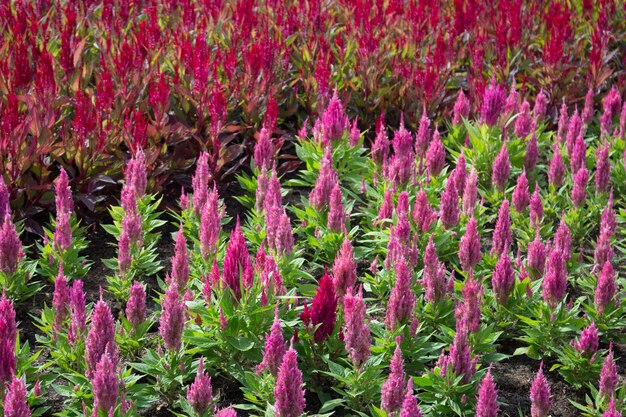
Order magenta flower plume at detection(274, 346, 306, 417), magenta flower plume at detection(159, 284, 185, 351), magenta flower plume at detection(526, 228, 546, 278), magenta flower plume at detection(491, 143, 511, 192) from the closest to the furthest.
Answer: magenta flower plume at detection(274, 346, 306, 417) → magenta flower plume at detection(159, 284, 185, 351) → magenta flower plume at detection(526, 228, 546, 278) → magenta flower plume at detection(491, 143, 511, 192)

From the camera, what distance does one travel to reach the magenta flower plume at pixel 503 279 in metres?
4.26

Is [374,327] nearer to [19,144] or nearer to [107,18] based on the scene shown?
[19,144]

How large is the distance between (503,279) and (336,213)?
0.93m

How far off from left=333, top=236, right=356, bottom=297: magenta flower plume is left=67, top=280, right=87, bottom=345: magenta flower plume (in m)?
1.12

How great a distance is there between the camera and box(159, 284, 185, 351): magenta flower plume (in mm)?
3662

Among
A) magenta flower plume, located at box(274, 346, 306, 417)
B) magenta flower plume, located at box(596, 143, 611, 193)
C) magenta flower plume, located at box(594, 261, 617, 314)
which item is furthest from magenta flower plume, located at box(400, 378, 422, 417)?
magenta flower plume, located at box(596, 143, 611, 193)

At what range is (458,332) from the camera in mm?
3750

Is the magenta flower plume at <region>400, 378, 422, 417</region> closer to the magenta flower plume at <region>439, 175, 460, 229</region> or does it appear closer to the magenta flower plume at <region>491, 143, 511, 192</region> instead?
the magenta flower plume at <region>439, 175, 460, 229</region>

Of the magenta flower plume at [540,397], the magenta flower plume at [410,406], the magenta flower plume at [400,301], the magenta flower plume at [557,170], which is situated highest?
the magenta flower plume at [410,406]

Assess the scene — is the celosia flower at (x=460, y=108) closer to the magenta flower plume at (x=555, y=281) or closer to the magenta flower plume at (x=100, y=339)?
the magenta flower plume at (x=555, y=281)

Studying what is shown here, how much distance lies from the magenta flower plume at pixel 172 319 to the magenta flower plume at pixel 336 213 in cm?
119

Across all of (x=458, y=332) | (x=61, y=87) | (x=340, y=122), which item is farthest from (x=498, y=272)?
(x=61, y=87)

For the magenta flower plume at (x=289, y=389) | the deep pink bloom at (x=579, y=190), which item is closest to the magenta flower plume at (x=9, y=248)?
the magenta flower plume at (x=289, y=389)

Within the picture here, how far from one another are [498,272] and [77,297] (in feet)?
6.29
